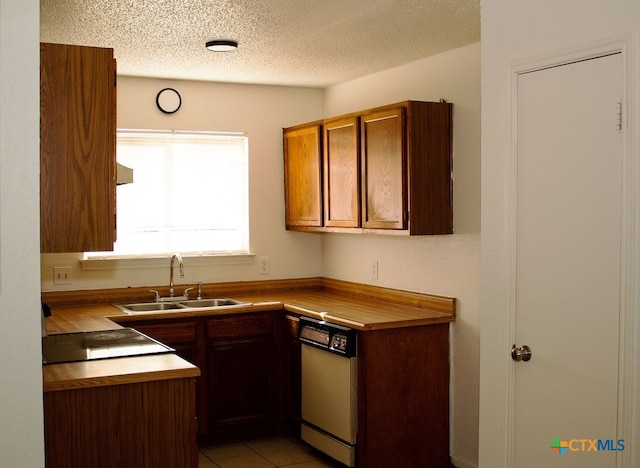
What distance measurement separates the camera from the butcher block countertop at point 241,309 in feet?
9.46

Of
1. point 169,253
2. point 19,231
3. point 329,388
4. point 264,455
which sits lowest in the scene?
point 264,455

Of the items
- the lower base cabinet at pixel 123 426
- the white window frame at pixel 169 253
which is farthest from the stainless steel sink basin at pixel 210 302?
the lower base cabinet at pixel 123 426

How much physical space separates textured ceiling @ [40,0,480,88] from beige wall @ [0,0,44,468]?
1.03 meters

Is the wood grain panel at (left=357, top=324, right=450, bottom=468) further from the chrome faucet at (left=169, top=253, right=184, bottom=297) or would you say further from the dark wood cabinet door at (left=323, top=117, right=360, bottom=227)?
the chrome faucet at (left=169, top=253, right=184, bottom=297)

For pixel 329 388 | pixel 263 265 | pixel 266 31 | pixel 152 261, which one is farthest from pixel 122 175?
pixel 263 265

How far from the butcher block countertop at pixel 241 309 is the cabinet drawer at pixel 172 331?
0.07m

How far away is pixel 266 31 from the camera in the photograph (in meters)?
3.87

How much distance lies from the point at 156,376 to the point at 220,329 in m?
1.94

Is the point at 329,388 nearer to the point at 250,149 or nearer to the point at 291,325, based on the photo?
the point at 291,325

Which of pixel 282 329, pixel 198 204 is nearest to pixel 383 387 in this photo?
pixel 282 329

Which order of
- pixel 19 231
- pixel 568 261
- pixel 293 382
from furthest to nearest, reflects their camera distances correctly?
pixel 293 382 < pixel 568 261 < pixel 19 231

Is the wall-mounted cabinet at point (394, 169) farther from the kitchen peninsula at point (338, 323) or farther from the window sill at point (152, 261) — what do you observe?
the window sill at point (152, 261)

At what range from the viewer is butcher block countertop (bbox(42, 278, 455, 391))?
2.88 meters

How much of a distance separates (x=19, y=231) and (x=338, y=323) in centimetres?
224
